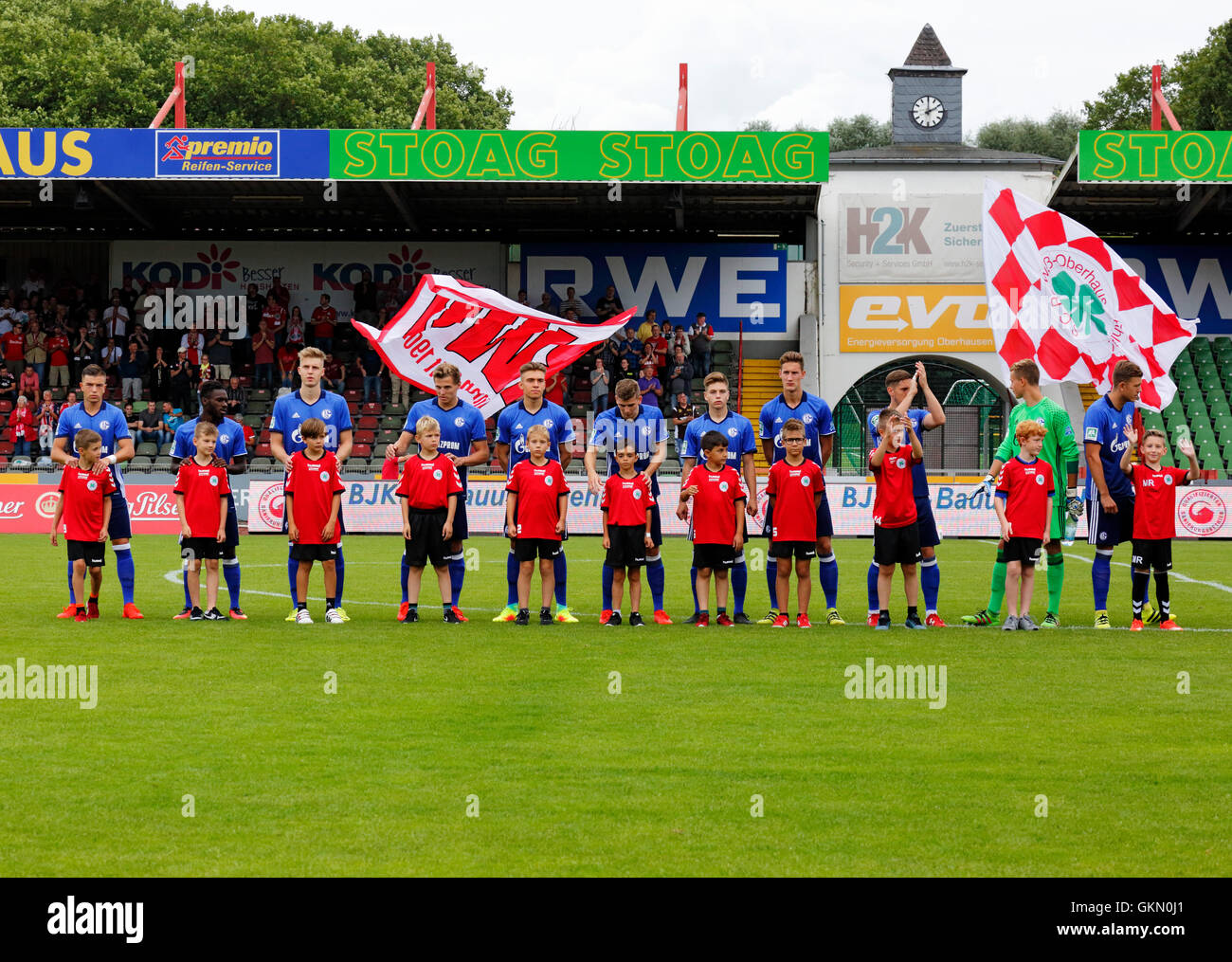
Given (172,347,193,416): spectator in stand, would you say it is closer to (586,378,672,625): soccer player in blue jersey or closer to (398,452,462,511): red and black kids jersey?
(398,452,462,511): red and black kids jersey

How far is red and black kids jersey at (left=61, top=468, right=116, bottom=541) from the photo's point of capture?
39.7ft

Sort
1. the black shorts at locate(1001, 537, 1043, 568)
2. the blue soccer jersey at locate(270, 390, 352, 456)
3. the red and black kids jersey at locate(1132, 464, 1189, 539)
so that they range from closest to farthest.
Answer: the black shorts at locate(1001, 537, 1043, 568) < the red and black kids jersey at locate(1132, 464, 1189, 539) < the blue soccer jersey at locate(270, 390, 352, 456)

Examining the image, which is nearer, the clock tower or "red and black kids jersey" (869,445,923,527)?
"red and black kids jersey" (869,445,923,527)

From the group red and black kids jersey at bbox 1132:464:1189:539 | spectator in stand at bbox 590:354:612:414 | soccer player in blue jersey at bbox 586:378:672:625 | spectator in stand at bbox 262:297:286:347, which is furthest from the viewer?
spectator in stand at bbox 262:297:286:347

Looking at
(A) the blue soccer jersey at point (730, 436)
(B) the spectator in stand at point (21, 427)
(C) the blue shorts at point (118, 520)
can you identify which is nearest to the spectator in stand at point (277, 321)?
(B) the spectator in stand at point (21, 427)

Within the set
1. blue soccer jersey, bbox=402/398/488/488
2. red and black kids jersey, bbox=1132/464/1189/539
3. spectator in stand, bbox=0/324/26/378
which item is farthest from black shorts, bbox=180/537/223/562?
spectator in stand, bbox=0/324/26/378

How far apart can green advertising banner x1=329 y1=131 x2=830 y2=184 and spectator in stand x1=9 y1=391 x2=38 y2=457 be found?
854 centimetres

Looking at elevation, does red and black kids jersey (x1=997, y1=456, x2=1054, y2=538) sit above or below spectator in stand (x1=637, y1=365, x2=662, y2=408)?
below

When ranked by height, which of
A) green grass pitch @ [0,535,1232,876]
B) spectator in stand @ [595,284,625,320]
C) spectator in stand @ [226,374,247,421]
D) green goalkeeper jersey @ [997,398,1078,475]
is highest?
spectator in stand @ [595,284,625,320]

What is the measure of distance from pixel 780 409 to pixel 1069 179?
2301cm

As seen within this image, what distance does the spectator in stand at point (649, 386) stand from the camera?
31.1 metres

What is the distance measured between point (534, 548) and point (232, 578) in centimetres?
277

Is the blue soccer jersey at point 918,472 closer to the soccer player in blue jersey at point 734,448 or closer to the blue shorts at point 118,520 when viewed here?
the soccer player in blue jersey at point 734,448

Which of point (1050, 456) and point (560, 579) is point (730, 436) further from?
point (1050, 456)
